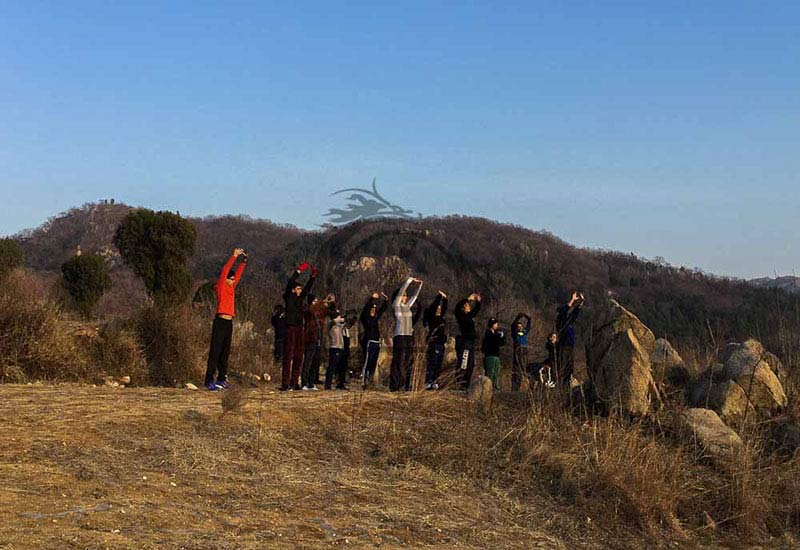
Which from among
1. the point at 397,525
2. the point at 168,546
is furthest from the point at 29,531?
the point at 397,525

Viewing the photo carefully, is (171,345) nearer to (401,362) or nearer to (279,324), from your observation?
(279,324)

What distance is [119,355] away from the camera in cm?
1448

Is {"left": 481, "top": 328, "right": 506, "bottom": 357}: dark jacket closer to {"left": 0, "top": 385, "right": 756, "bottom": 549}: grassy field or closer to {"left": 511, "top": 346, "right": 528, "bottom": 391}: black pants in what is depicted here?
{"left": 511, "top": 346, "right": 528, "bottom": 391}: black pants

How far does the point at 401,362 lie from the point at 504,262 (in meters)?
45.3

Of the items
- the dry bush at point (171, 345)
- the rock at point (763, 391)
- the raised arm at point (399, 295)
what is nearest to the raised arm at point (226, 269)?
the raised arm at point (399, 295)

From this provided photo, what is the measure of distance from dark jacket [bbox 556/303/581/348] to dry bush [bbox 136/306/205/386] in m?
5.97

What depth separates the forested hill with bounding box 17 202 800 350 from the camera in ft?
147

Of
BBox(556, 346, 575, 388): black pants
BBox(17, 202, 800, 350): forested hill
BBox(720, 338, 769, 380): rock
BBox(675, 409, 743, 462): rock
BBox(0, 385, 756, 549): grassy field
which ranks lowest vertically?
BBox(0, 385, 756, 549): grassy field

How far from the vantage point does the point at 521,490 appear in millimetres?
8531

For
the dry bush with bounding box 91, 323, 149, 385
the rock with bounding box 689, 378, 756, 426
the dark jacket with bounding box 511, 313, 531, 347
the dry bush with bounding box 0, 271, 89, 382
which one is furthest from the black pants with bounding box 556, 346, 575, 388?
the dry bush with bounding box 0, 271, 89, 382

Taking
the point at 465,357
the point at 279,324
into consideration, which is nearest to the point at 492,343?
the point at 465,357

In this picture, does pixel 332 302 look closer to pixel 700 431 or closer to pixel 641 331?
pixel 641 331

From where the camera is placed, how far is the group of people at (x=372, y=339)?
1171cm

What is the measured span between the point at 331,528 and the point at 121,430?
103 inches
